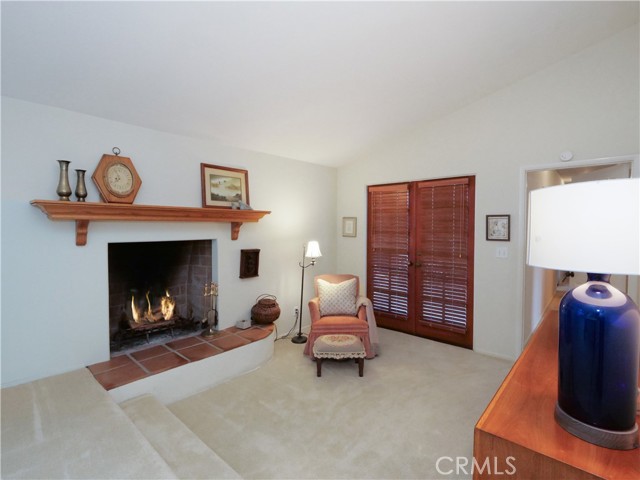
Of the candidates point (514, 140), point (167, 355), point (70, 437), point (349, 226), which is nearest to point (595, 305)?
point (70, 437)

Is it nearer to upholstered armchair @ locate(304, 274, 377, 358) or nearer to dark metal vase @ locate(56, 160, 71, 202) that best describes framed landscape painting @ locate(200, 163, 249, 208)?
dark metal vase @ locate(56, 160, 71, 202)

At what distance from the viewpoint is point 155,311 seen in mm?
3475

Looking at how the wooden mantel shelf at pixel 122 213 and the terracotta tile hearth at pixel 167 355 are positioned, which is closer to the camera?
the wooden mantel shelf at pixel 122 213

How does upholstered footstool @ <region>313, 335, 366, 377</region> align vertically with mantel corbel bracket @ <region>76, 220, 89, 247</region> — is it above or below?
below

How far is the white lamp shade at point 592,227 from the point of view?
2.89 ft

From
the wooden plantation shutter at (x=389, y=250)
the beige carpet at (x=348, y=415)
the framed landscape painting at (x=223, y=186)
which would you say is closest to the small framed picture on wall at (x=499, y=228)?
the wooden plantation shutter at (x=389, y=250)

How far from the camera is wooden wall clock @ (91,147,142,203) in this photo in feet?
8.38

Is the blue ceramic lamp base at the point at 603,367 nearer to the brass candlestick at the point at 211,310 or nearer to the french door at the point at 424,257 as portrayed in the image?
the french door at the point at 424,257

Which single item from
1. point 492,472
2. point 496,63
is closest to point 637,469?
point 492,472

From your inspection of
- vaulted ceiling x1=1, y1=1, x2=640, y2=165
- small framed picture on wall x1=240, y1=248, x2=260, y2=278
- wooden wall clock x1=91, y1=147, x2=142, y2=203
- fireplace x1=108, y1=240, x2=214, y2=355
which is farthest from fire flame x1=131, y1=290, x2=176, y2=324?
vaulted ceiling x1=1, y1=1, x2=640, y2=165

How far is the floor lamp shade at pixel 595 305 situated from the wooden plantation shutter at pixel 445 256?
2.78 m

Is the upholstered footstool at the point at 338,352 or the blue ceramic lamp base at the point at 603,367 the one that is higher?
the blue ceramic lamp base at the point at 603,367

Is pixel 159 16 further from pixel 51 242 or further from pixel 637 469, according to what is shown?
pixel 637 469

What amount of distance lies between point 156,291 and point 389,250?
9.39 feet
